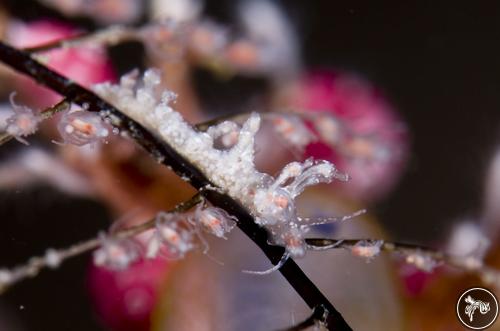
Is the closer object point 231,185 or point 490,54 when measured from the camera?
point 231,185

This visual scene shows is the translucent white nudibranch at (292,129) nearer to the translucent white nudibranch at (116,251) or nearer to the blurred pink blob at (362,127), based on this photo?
the blurred pink blob at (362,127)

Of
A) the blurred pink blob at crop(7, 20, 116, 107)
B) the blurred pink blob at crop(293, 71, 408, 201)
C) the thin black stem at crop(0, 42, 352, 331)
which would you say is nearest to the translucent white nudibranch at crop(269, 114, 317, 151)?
the blurred pink blob at crop(293, 71, 408, 201)

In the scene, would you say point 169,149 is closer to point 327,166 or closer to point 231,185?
point 231,185

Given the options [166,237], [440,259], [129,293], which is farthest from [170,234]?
[440,259]

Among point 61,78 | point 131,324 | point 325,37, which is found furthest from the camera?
point 325,37

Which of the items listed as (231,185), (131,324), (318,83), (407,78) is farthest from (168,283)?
(407,78)

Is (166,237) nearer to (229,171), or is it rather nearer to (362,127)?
(229,171)

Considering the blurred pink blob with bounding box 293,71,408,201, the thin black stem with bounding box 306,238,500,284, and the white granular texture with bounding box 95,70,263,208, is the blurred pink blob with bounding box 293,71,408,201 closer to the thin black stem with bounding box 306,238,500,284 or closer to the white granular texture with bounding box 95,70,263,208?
the thin black stem with bounding box 306,238,500,284
